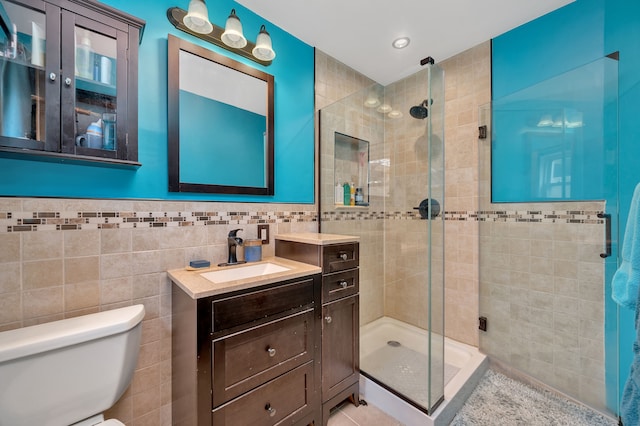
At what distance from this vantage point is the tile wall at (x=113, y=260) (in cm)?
100

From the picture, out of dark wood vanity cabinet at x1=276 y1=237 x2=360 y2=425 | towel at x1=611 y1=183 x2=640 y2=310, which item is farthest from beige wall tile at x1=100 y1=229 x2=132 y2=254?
towel at x1=611 y1=183 x2=640 y2=310

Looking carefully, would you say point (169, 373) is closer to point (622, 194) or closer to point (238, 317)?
point (238, 317)

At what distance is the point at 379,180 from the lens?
2.34 meters

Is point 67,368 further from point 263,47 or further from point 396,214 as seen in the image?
point 396,214

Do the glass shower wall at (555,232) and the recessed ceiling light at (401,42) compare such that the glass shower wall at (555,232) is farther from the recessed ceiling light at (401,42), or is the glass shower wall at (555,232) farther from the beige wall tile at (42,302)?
the beige wall tile at (42,302)

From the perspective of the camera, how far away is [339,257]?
1.54 metres

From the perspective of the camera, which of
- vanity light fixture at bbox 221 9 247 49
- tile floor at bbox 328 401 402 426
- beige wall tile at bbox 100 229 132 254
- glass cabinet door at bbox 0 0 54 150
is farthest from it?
tile floor at bbox 328 401 402 426

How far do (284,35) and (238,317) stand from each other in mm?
1951

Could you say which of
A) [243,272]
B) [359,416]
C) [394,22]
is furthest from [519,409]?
[394,22]

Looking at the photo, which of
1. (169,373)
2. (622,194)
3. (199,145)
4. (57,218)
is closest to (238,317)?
(169,373)

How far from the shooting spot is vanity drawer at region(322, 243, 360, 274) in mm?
1457

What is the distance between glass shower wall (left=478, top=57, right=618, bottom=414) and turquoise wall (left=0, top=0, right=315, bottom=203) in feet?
4.92

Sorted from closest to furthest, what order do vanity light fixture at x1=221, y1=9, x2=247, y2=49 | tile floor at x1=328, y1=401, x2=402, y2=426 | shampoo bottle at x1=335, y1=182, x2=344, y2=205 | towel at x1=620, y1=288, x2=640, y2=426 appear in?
1. towel at x1=620, y1=288, x2=640, y2=426
2. vanity light fixture at x1=221, y1=9, x2=247, y2=49
3. tile floor at x1=328, y1=401, x2=402, y2=426
4. shampoo bottle at x1=335, y1=182, x2=344, y2=205

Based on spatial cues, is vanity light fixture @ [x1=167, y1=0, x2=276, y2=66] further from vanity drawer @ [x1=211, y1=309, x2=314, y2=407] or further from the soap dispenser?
vanity drawer @ [x1=211, y1=309, x2=314, y2=407]
